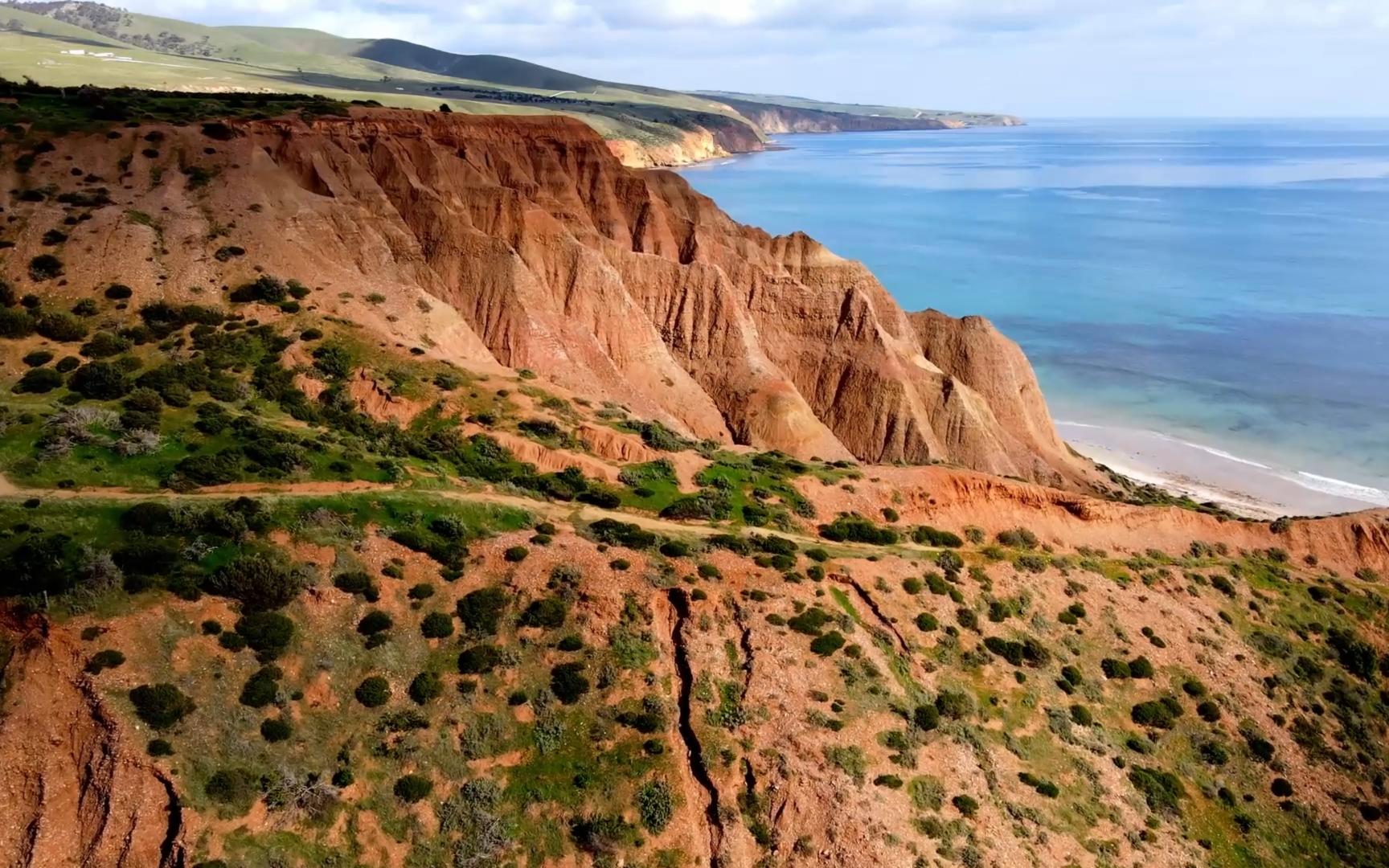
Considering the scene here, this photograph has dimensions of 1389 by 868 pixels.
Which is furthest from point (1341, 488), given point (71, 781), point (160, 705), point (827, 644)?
point (71, 781)

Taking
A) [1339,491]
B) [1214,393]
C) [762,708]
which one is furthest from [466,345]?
[1214,393]

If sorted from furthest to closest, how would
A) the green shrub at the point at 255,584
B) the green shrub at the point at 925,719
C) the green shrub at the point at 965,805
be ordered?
the green shrub at the point at 925,719, the green shrub at the point at 965,805, the green shrub at the point at 255,584

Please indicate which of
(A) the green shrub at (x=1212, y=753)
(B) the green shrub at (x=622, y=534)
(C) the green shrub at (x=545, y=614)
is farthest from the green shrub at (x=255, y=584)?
(A) the green shrub at (x=1212, y=753)

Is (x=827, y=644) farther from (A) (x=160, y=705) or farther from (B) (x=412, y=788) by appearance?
(A) (x=160, y=705)

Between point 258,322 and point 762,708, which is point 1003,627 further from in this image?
point 258,322

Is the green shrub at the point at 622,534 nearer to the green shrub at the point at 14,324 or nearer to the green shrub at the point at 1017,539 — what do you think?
the green shrub at the point at 1017,539

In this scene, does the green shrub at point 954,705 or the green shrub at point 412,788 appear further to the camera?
the green shrub at point 954,705
